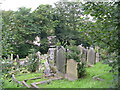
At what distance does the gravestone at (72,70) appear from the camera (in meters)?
2.15

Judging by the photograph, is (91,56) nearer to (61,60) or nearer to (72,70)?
(61,60)

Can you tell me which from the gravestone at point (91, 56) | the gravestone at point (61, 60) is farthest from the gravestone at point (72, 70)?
the gravestone at point (91, 56)

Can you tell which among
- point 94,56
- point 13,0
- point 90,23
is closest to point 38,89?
point 13,0

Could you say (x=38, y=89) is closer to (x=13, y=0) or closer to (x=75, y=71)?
(x=75, y=71)

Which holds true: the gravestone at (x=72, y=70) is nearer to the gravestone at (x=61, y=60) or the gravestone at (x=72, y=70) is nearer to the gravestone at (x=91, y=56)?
the gravestone at (x=61, y=60)

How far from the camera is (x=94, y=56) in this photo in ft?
10.1

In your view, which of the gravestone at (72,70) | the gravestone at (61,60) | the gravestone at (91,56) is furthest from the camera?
the gravestone at (91,56)

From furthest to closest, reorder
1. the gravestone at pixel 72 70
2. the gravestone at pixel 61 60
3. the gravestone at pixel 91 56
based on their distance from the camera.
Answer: the gravestone at pixel 91 56 → the gravestone at pixel 61 60 → the gravestone at pixel 72 70

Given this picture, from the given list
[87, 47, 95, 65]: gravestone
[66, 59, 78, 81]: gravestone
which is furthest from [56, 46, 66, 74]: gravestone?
[87, 47, 95, 65]: gravestone

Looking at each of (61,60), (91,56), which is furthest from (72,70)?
(91,56)

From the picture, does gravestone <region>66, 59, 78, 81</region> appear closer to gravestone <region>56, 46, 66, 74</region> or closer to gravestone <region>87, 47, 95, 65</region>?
gravestone <region>56, 46, 66, 74</region>

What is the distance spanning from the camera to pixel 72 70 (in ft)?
7.27

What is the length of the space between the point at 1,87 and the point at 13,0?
30.3 inches

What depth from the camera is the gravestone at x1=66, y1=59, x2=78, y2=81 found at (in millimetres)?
2151
